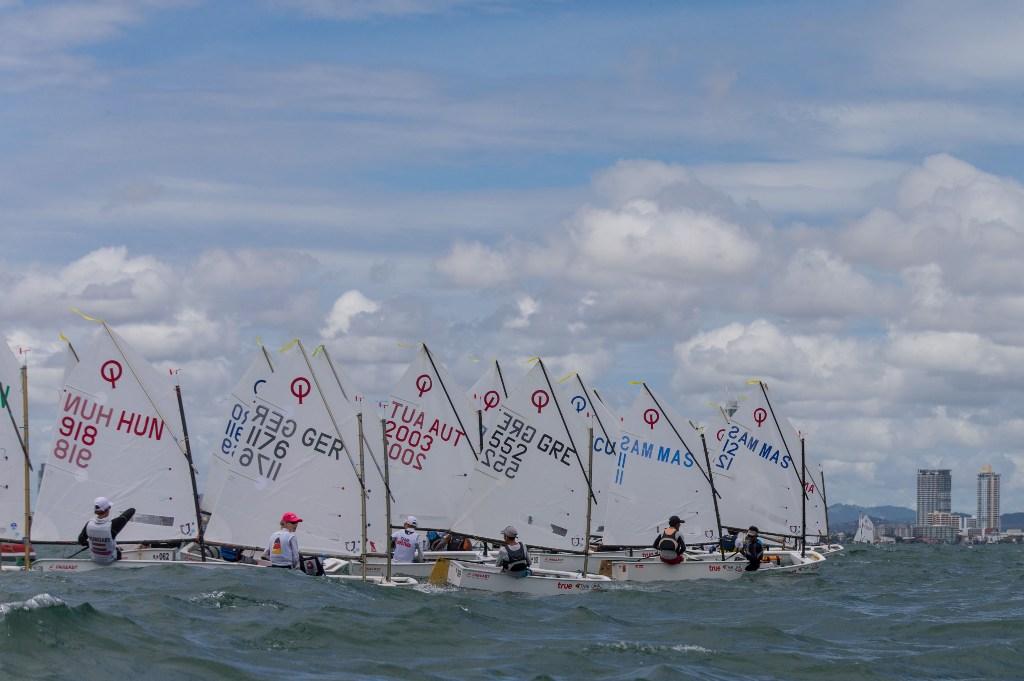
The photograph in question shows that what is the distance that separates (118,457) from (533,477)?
32.5ft

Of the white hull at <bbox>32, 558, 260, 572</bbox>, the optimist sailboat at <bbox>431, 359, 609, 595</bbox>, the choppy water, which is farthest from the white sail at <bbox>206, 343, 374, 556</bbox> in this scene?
the choppy water

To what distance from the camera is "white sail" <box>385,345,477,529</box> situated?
43.5 metres

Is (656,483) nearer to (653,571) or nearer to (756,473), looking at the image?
(653,571)

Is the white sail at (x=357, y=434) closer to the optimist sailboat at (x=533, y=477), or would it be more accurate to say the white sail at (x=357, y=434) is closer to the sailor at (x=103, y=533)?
the optimist sailboat at (x=533, y=477)

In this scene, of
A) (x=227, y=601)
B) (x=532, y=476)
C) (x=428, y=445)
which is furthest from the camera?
(x=428, y=445)

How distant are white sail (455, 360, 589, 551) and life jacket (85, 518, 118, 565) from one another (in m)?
8.96

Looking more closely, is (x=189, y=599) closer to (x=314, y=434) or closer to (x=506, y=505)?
(x=314, y=434)

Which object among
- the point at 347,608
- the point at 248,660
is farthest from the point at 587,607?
the point at 248,660

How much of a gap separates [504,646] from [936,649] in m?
7.63

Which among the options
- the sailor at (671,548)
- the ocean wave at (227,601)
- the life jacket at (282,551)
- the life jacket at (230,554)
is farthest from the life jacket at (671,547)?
the ocean wave at (227,601)

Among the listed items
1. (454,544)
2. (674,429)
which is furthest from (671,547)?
(454,544)

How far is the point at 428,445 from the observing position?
4384 cm

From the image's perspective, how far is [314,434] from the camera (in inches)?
1373

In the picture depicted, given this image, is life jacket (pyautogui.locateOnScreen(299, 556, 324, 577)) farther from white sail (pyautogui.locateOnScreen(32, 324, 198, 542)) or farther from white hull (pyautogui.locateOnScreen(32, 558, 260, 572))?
white sail (pyautogui.locateOnScreen(32, 324, 198, 542))
